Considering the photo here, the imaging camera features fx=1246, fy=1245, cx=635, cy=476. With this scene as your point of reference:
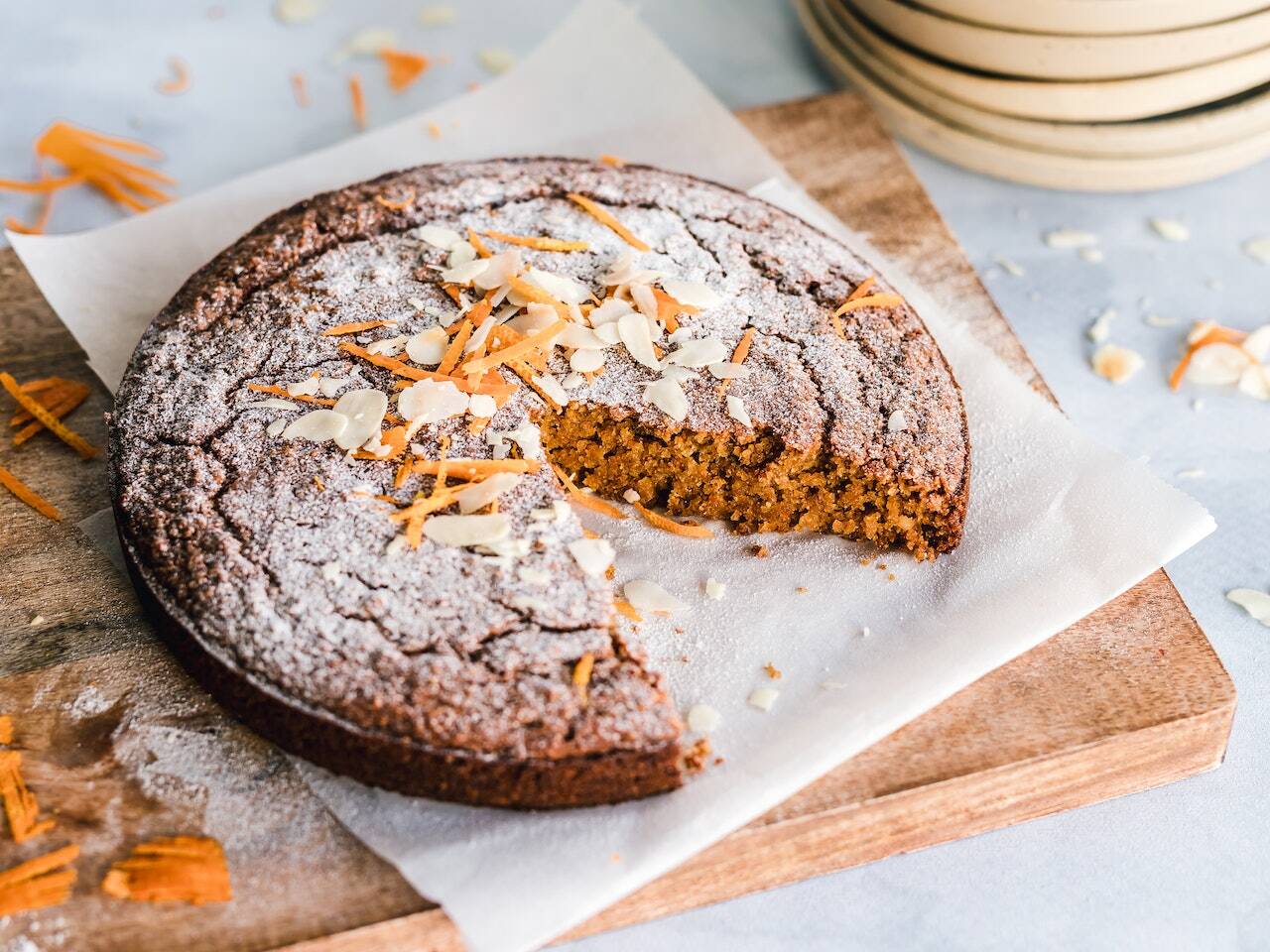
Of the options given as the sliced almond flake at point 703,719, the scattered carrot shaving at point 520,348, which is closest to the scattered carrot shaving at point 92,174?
the scattered carrot shaving at point 520,348

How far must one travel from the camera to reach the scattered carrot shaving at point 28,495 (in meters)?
2.59

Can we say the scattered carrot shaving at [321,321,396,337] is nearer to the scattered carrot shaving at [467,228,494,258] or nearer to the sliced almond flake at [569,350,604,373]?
the scattered carrot shaving at [467,228,494,258]

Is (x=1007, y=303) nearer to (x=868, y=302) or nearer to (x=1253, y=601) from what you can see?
(x=868, y=302)

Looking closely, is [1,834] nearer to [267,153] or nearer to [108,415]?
[108,415]

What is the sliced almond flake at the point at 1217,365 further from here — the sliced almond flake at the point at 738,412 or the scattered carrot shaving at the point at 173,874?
the scattered carrot shaving at the point at 173,874

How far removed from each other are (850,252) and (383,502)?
127cm

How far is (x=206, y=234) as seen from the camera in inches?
126

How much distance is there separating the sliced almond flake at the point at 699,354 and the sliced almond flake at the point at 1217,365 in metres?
1.31

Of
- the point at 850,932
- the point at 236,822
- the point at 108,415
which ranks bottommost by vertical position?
the point at 850,932

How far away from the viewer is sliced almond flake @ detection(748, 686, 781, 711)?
2.26 metres

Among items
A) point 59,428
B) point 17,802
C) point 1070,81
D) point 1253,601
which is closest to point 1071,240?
point 1070,81

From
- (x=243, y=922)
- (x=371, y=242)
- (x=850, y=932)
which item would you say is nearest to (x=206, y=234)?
(x=371, y=242)

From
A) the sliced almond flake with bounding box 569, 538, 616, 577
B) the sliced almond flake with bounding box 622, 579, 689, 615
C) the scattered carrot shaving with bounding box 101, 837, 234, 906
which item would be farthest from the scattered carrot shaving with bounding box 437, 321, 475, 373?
the scattered carrot shaving with bounding box 101, 837, 234, 906

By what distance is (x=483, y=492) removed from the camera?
2348 millimetres
